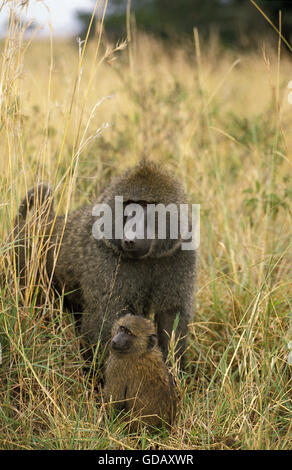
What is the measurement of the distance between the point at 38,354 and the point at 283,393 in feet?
4.16

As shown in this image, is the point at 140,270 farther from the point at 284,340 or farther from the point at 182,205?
the point at 284,340

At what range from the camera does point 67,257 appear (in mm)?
3525

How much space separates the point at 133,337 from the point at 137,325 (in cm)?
7

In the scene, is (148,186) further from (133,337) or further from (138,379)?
(138,379)

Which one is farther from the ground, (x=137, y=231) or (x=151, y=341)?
(x=137, y=231)

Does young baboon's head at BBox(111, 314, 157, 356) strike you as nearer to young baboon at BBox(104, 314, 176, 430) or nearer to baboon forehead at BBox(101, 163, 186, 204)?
young baboon at BBox(104, 314, 176, 430)

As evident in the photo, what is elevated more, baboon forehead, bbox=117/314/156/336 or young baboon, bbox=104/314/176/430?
baboon forehead, bbox=117/314/156/336

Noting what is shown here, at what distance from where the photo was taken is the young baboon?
273 cm

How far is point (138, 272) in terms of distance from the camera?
10.5 ft

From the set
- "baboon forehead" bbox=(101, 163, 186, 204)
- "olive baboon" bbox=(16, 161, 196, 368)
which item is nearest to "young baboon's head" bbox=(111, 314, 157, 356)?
"olive baboon" bbox=(16, 161, 196, 368)

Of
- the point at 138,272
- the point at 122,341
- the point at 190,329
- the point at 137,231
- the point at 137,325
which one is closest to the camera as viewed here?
the point at 122,341

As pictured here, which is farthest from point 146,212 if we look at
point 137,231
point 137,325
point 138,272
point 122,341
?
point 122,341
